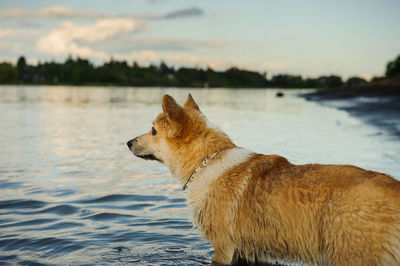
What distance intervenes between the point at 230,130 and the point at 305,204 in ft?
63.5

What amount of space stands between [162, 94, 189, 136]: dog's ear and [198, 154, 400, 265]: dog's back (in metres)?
1.00

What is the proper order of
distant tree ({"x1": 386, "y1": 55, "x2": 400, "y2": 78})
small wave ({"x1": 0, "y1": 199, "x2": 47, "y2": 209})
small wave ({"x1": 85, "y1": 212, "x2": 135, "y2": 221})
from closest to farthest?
1. small wave ({"x1": 85, "y1": 212, "x2": 135, "y2": 221})
2. small wave ({"x1": 0, "y1": 199, "x2": 47, "y2": 209})
3. distant tree ({"x1": 386, "y1": 55, "x2": 400, "y2": 78})

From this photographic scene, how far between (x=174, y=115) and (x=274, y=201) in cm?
195

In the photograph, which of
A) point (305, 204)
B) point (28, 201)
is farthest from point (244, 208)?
point (28, 201)

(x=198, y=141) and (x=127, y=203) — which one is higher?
(x=198, y=141)

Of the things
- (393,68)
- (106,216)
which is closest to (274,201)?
(106,216)

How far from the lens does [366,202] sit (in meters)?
4.32

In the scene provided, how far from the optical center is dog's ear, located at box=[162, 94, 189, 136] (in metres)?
5.96

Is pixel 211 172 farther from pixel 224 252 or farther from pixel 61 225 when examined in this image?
pixel 61 225

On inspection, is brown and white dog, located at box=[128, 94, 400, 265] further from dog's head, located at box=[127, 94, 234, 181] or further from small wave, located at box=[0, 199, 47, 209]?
small wave, located at box=[0, 199, 47, 209]

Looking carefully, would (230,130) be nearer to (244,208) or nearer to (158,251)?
(158,251)

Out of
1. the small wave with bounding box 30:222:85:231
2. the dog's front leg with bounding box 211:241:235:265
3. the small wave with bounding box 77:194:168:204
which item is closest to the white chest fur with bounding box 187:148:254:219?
the dog's front leg with bounding box 211:241:235:265

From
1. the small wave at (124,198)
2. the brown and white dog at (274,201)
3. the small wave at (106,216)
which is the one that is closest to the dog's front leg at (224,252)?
the brown and white dog at (274,201)

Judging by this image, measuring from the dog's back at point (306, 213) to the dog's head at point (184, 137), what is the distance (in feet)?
1.80
